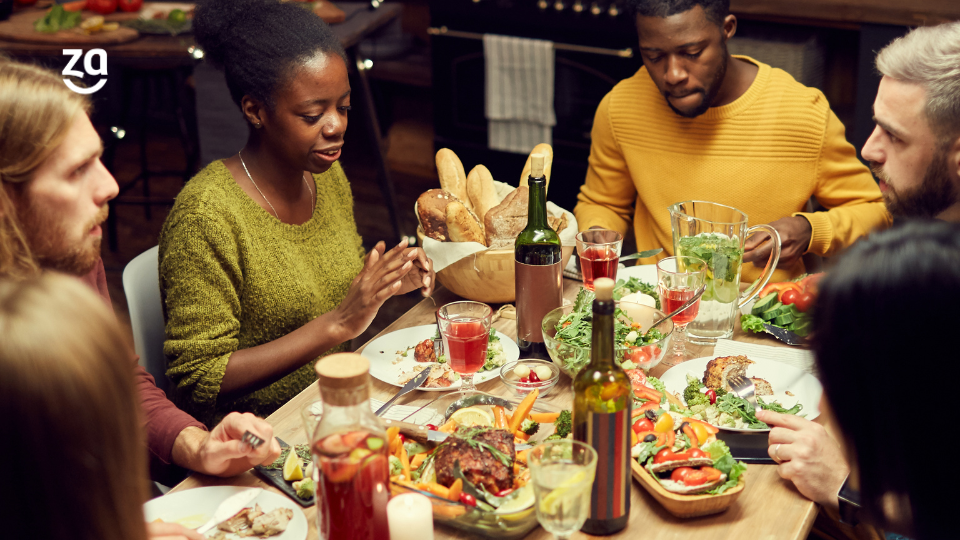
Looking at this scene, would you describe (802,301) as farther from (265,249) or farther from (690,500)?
(265,249)

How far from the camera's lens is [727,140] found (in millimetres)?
2268

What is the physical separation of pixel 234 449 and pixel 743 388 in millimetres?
866

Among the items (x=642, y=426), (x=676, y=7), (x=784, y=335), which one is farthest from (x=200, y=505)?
(x=676, y=7)

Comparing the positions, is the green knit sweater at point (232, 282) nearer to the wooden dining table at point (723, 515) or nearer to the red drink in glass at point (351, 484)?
the wooden dining table at point (723, 515)

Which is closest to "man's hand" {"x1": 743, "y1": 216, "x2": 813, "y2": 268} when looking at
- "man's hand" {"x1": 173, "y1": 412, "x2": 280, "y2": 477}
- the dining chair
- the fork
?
the fork

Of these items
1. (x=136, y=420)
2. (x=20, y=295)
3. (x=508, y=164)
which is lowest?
(x=508, y=164)

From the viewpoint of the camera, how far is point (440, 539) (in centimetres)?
113

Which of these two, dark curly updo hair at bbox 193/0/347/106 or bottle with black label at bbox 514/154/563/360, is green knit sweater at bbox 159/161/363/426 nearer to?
dark curly updo hair at bbox 193/0/347/106

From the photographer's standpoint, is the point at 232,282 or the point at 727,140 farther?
the point at 727,140

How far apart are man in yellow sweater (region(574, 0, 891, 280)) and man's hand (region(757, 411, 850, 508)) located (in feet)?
2.89

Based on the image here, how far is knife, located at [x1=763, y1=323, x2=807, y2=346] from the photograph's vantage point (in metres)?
1.67

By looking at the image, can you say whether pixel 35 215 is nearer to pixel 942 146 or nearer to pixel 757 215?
pixel 942 146

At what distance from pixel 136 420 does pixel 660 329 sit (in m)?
1.00

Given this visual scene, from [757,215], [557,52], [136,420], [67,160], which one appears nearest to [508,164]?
[557,52]
